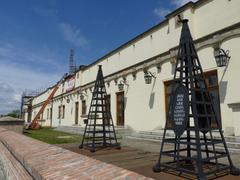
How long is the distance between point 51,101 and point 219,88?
2515 centimetres

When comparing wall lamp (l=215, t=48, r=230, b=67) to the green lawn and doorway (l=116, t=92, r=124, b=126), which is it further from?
doorway (l=116, t=92, r=124, b=126)

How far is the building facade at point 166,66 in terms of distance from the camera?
7.56m

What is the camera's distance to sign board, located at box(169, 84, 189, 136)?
3.56 m

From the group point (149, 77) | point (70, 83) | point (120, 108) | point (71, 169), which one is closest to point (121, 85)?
point (120, 108)

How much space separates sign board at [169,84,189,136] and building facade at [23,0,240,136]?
3.89 m

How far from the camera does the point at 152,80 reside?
11141mm

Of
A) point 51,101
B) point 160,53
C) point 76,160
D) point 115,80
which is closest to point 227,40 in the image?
point 160,53

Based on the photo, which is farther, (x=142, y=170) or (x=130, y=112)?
(x=130, y=112)

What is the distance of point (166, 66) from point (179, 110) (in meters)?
6.86

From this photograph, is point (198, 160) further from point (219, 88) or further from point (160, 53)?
point (160, 53)

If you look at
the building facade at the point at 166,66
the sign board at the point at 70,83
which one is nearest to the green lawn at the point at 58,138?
the building facade at the point at 166,66

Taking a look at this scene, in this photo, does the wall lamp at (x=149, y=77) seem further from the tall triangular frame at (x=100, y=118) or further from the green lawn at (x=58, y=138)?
the green lawn at (x=58, y=138)

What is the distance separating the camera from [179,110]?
12.1ft

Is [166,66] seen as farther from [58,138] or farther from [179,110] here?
[179,110]
